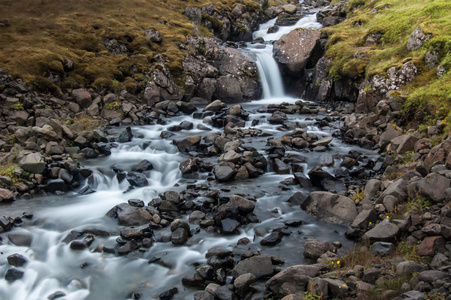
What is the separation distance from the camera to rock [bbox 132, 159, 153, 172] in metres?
13.5

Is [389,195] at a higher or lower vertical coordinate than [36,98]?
lower

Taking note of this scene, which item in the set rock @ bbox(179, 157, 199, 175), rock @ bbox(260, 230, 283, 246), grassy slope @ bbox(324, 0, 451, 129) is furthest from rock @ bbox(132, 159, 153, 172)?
grassy slope @ bbox(324, 0, 451, 129)

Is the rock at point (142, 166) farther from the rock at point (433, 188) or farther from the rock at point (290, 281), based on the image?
the rock at point (433, 188)

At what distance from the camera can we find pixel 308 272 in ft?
21.8

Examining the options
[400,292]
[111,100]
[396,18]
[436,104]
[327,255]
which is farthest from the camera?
[396,18]

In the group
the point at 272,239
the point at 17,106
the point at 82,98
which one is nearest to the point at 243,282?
the point at 272,239

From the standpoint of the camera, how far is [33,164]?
1174 centimetres

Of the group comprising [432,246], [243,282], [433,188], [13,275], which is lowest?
[13,275]

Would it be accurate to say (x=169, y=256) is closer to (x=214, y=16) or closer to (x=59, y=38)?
(x=59, y=38)

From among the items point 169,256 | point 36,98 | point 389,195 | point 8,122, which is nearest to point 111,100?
point 36,98

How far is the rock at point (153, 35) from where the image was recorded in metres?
26.1

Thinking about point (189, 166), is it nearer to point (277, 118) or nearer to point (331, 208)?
point (331, 208)

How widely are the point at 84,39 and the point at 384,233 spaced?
2318cm

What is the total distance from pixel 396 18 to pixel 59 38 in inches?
874
